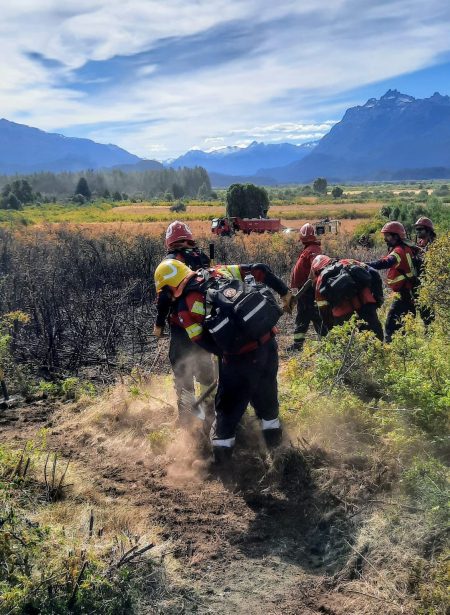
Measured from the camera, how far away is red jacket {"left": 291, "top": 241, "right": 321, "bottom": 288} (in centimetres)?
766

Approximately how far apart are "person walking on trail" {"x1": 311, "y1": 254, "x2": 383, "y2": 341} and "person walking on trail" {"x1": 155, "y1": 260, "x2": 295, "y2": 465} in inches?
52.9

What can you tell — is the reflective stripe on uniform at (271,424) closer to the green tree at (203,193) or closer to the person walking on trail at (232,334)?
the person walking on trail at (232,334)

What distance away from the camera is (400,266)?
662cm

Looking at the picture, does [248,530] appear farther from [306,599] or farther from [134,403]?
[134,403]

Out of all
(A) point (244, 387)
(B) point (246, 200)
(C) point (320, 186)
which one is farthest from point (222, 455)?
(C) point (320, 186)

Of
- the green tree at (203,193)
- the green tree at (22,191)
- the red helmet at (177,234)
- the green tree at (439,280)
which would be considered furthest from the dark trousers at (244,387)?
the green tree at (203,193)

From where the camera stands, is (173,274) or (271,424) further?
(173,274)

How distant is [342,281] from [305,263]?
2.29m

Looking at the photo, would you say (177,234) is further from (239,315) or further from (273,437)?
(273,437)

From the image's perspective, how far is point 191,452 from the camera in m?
4.52

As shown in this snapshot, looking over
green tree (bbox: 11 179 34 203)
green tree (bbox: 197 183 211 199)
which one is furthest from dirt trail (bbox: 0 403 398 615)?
green tree (bbox: 197 183 211 199)

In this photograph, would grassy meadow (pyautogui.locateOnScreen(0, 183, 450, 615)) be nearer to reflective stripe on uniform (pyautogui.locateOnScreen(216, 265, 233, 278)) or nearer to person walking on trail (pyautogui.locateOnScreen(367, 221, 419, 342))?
reflective stripe on uniform (pyautogui.locateOnScreen(216, 265, 233, 278))

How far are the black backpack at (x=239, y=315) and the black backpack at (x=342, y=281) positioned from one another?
5.71ft

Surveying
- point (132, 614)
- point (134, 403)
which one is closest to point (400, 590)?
point (132, 614)
